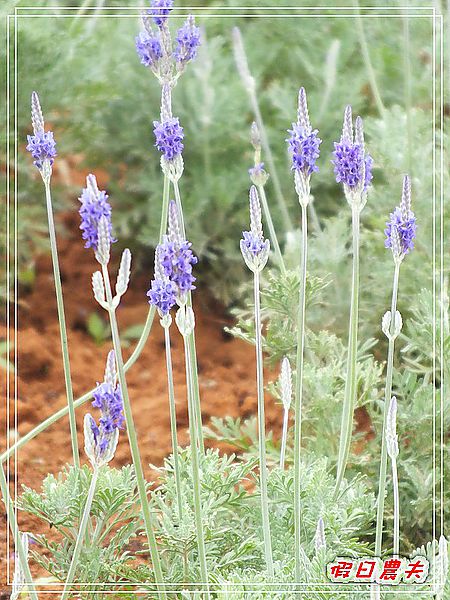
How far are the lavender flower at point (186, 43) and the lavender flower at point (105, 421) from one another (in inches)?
21.1

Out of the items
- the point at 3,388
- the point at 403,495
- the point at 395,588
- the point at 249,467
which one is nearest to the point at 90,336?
the point at 3,388

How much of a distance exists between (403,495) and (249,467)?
0.57 m

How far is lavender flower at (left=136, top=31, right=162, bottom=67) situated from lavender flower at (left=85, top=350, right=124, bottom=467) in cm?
53

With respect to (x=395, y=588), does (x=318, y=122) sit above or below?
above

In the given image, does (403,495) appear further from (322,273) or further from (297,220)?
(297,220)

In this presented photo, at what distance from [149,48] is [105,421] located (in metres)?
0.62

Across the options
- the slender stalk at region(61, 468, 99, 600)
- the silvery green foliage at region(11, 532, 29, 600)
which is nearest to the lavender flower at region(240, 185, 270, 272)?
the slender stalk at region(61, 468, 99, 600)

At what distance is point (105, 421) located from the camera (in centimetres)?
135

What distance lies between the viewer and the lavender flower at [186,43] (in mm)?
1587

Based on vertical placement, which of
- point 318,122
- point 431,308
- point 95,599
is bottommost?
point 95,599

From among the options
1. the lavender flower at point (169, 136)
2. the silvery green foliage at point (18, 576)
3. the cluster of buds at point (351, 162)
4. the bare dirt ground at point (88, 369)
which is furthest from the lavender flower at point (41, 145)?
the bare dirt ground at point (88, 369)

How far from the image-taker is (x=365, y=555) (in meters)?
1.69

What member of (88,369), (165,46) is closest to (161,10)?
(165,46)

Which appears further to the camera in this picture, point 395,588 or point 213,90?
point 213,90
